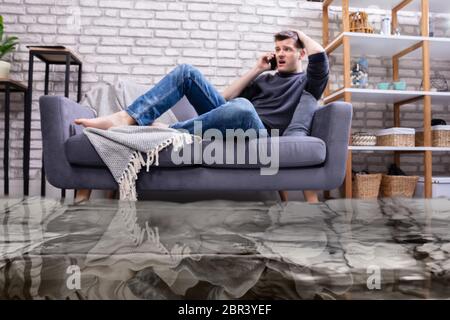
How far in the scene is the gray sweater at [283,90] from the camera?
185cm

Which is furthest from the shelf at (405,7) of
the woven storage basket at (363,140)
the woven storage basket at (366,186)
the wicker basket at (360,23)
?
the woven storage basket at (366,186)

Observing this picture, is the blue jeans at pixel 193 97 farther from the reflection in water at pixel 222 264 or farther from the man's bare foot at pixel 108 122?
the reflection in water at pixel 222 264

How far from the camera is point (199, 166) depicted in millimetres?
1662

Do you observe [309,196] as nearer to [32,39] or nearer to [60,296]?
[60,296]

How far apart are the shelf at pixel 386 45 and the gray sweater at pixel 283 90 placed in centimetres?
66

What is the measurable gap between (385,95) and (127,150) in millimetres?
1894

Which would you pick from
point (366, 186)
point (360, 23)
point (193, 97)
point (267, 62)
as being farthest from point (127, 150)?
point (360, 23)

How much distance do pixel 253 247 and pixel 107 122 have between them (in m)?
1.30

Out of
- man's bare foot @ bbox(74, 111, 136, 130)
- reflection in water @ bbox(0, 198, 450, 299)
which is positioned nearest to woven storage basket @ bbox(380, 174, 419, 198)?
man's bare foot @ bbox(74, 111, 136, 130)

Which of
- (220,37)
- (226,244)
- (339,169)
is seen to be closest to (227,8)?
(220,37)

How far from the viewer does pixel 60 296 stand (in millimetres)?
408

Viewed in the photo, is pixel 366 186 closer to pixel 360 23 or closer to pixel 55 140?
pixel 360 23

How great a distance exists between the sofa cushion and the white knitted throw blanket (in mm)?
44
